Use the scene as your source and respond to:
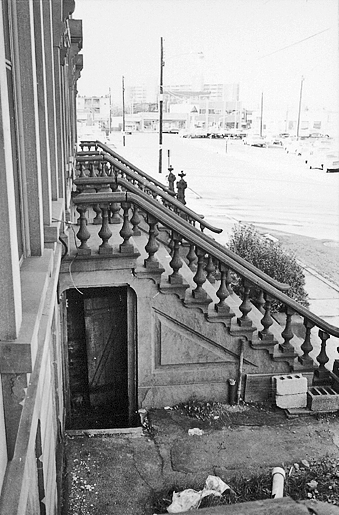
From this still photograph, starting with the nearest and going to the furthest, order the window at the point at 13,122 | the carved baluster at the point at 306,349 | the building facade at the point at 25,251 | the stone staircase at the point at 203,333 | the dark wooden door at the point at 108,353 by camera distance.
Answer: the building facade at the point at 25,251 < the window at the point at 13,122 < the stone staircase at the point at 203,333 < the carved baluster at the point at 306,349 < the dark wooden door at the point at 108,353

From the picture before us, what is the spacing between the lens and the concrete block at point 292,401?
6410 millimetres

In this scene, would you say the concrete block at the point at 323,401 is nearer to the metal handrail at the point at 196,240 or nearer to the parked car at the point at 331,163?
the metal handrail at the point at 196,240

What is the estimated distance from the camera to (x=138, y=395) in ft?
21.3

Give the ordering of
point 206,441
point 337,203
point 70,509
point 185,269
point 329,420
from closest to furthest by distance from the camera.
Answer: point 70,509 < point 206,441 < point 329,420 < point 185,269 < point 337,203

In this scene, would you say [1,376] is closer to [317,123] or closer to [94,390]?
[94,390]

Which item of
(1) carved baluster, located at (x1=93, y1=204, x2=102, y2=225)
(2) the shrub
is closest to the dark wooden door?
(1) carved baluster, located at (x1=93, y1=204, x2=102, y2=225)

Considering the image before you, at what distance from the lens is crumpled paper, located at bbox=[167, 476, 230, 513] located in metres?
4.57

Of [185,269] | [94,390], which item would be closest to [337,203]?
[185,269]

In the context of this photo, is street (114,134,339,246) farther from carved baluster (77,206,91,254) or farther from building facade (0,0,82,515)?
building facade (0,0,82,515)

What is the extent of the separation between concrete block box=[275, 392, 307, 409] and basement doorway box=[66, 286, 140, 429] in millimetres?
1706

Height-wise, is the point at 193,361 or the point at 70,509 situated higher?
the point at 193,361

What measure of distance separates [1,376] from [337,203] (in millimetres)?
23242

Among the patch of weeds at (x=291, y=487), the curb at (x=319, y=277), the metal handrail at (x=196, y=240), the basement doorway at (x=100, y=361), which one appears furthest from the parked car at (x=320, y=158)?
the patch of weeds at (x=291, y=487)

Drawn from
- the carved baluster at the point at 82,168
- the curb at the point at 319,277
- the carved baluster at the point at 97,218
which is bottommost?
the curb at the point at 319,277
